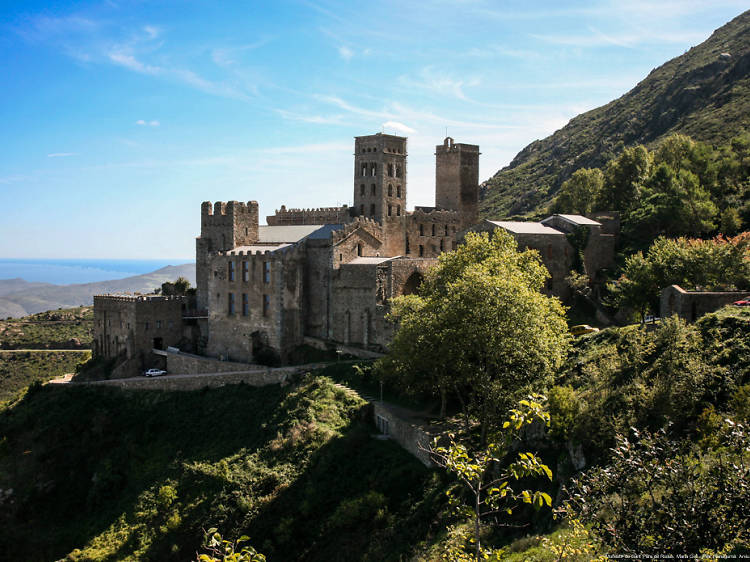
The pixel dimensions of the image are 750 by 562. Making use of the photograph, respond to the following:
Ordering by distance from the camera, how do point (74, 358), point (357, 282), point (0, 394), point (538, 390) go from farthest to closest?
point (74, 358)
point (0, 394)
point (357, 282)
point (538, 390)

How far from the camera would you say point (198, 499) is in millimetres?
36500

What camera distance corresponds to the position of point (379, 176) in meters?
63.3

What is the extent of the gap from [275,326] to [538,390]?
26.0 metres

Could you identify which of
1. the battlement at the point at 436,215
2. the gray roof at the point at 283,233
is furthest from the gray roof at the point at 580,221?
the gray roof at the point at 283,233

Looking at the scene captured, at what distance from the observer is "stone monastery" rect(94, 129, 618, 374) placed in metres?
49.3

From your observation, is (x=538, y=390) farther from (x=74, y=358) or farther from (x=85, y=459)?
(x=74, y=358)

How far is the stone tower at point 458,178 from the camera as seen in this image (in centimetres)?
7012

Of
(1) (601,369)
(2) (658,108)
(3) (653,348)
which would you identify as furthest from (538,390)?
(2) (658,108)

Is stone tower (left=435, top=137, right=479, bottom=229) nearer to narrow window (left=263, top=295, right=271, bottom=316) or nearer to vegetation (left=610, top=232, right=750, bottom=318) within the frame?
narrow window (left=263, top=295, right=271, bottom=316)

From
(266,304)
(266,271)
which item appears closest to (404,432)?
(266,304)

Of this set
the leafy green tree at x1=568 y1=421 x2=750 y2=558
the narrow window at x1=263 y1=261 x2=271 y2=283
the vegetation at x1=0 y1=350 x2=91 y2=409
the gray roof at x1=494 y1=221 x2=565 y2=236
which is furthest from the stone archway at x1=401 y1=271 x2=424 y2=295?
the vegetation at x1=0 y1=350 x2=91 y2=409

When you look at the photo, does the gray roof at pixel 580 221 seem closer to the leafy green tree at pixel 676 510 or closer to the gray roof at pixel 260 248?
the gray roof at pixel 260 248

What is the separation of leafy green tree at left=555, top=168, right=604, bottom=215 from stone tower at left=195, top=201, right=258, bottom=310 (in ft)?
122

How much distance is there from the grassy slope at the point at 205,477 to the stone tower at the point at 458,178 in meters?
34.3
